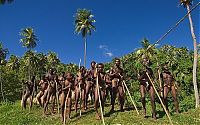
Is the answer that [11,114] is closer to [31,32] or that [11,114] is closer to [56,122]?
[56,122]

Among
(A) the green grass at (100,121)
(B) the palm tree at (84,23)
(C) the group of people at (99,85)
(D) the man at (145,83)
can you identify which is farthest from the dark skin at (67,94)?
(B) the palm tree at (84,23)

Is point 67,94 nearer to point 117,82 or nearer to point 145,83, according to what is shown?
point 117,82

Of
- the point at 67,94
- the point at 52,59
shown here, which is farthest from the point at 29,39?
the point at 67,94

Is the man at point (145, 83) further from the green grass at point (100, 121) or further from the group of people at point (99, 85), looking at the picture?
the green grass at point (100, 121)

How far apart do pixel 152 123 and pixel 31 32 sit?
6416 centimetres

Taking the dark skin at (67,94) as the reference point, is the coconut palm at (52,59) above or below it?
above

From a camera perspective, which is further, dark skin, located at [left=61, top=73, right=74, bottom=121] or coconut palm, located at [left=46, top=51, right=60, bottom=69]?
coconut palm, located at [left=46, top=51, right=60, bottom=69]

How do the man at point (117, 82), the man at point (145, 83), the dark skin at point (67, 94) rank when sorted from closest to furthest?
the man at point (145, 83) < the dark skin at point (67, 94) < the man at point (117, 82)

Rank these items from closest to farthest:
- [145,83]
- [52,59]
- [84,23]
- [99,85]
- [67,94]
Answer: [145,83] < [99,85] < [67,94] < [84,23] < [52,59]

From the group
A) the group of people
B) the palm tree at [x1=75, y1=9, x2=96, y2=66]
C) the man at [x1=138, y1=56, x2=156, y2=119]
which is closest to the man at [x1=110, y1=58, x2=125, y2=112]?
the group of people

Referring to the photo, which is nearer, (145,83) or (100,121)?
(100,121)

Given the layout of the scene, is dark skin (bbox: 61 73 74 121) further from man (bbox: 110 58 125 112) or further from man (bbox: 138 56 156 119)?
man (bbox: 138 56 156 119)

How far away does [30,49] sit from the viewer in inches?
3049

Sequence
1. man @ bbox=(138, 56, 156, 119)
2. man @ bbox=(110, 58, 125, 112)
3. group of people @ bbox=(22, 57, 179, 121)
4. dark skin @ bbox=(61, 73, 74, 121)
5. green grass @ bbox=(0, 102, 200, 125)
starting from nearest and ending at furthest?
green grass @ bbox=(0, 102, 200, 125), man @ bbox=(138, 56, 156, 119), group of people @ bbox=(22, 57, 179, 121), dark skin @ bbox=(61, 73, 74, 121), man @ bbox=(110, 58, 125, 112)
